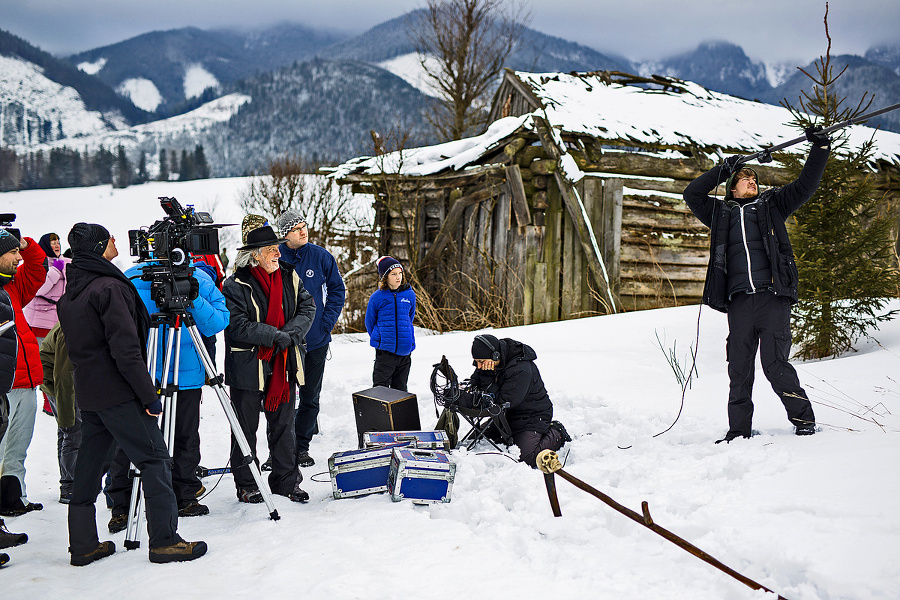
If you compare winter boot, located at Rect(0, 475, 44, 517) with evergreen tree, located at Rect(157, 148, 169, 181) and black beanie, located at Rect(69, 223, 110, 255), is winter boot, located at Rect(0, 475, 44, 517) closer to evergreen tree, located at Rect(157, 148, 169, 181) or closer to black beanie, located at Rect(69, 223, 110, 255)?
black beanie, located at Rect(69, 223, 110, 255)

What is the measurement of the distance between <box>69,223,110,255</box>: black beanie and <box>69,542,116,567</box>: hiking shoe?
1513mm

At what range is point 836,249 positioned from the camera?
20.7 feet

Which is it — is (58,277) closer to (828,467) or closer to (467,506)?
(467,506)

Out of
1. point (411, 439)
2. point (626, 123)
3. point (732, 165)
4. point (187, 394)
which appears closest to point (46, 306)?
point (187, 394)

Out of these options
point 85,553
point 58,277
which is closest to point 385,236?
point 58,277

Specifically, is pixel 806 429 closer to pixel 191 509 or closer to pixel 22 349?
pixel 191 509

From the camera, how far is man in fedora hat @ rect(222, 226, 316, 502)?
13.3 ft

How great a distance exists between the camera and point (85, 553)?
311 cm

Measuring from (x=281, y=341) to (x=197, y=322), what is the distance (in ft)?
Result: 1.74

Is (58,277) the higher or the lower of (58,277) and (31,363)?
the higher

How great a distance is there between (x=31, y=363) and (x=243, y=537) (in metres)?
1.89

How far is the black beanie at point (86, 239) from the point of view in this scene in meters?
3.11

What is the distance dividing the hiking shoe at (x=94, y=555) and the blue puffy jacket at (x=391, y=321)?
2.89 metres

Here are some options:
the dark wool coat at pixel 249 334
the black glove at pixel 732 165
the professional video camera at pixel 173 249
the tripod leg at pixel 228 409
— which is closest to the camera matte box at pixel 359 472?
the tripod leg at pixel 228 409
